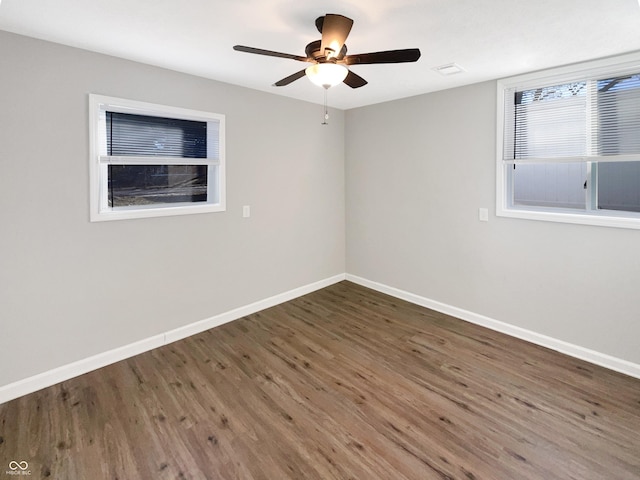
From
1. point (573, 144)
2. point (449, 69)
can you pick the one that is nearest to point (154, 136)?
point (449, 69)

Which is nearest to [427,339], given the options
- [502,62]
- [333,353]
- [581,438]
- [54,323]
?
[333,353]

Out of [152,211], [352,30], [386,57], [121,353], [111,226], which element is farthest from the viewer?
[152,211]

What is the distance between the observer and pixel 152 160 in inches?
115

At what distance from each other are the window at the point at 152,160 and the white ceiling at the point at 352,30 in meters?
0.46

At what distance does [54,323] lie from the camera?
2.51 meters

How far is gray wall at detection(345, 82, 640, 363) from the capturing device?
2.72 meters

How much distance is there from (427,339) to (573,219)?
1.64 meters

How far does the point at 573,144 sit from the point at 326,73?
7.64 ft

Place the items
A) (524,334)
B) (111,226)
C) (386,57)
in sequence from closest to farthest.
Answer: (386,57) < (111,226) < (524,334)

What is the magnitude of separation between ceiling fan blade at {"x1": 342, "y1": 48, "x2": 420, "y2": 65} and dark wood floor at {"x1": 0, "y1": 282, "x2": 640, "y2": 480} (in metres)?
2.17

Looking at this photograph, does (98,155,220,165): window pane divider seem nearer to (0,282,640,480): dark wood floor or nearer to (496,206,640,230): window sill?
(0,282,640,480): dark wood floor

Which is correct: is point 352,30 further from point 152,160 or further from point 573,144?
point 573,144

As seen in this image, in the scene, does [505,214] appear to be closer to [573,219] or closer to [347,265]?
[573,219]

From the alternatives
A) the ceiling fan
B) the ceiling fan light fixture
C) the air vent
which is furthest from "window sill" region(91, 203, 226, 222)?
the air vent
